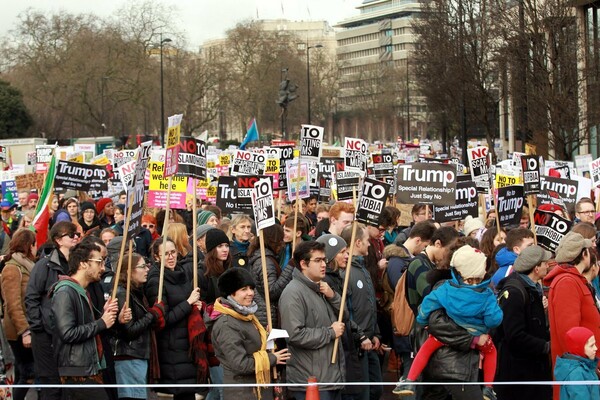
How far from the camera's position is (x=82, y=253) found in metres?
8.01

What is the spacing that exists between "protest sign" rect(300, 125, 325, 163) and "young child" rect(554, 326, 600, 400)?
25.5ft

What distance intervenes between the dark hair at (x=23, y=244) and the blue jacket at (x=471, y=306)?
4.01 meters

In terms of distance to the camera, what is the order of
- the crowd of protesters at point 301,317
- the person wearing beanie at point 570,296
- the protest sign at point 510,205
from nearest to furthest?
the crowd of protesters at point 301,317, the person wearing beanie at point 570,296, the protest sign at point 510,205

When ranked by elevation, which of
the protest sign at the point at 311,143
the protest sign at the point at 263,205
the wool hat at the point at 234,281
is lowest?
the wool hat at the point at 234,281

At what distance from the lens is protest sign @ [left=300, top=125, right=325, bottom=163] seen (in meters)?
14.9

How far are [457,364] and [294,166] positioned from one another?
10.3 m

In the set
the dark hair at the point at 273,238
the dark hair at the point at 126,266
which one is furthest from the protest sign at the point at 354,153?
the dark hair at the point at 126,266

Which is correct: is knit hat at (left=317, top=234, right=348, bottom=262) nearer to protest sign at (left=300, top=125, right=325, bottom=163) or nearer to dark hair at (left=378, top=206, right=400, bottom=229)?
dark hair at (left=378, top=206, right=400, bottom=229)

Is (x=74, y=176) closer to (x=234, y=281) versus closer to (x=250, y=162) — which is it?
(x=250, y=162)

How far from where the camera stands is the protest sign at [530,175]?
529 inches

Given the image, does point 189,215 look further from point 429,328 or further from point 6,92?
point 6,92

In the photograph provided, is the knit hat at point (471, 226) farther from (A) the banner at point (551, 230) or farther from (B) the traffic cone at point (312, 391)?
(B) the traffic cone at point (312, 391)

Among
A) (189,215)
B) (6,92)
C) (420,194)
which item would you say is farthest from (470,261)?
(6,92)

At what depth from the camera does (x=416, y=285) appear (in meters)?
8.98
